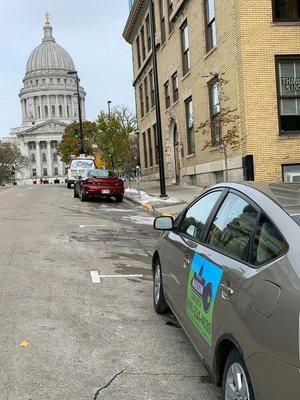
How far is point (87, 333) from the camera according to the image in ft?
16.6

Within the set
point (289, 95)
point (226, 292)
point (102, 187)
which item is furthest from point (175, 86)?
point (226, 292)

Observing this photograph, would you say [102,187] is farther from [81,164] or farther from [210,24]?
[81,164]

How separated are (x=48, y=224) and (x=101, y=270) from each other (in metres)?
6.03

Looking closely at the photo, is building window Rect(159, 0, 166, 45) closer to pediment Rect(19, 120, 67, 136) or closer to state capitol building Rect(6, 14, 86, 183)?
state capitol building Rect(6, 14, 86, 183)

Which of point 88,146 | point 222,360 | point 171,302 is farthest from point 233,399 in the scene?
point 88,146

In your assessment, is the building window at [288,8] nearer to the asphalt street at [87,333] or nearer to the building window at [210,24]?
the building window at [210,24]

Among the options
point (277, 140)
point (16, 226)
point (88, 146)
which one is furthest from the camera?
point (88, 146)

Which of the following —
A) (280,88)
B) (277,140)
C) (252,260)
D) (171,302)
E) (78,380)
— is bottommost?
(78,380)

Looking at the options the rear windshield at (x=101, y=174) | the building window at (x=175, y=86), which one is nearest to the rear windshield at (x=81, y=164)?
the building window at (x=175, y=86)

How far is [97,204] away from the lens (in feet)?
68.0

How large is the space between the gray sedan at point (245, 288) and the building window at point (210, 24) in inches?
689

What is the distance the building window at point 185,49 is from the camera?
2475 cm

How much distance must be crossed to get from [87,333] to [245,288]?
2.61 meters

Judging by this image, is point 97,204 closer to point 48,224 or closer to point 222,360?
point 48,224
